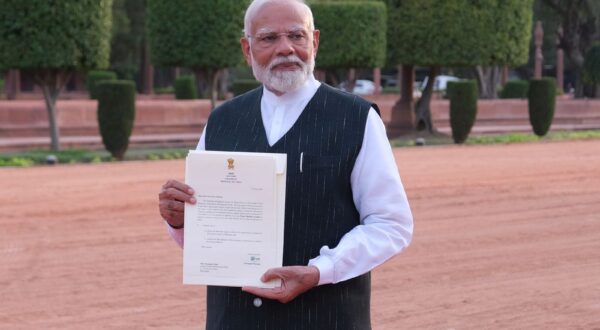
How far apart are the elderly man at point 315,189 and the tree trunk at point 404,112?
27.9m

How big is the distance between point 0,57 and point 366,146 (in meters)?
21.3

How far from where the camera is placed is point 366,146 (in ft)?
11.4

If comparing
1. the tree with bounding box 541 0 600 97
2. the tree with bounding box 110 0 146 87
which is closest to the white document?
the tree with bounding box 110 0 146 87

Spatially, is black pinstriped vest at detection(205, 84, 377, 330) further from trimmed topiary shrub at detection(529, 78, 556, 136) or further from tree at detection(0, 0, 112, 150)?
trimmed topiary shrub at detection(529, 78, 556, 136)

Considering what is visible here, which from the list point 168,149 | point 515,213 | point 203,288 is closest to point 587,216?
point 515,213

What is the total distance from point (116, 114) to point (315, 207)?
19.8 meters

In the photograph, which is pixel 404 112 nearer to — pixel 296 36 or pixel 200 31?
pixel 200 31

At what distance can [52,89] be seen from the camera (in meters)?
24.6

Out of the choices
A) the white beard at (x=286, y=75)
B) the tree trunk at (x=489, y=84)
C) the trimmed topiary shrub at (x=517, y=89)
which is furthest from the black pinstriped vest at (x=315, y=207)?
the tree trunk at (x=489, y=84)

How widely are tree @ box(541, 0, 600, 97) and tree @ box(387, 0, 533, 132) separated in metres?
16.7

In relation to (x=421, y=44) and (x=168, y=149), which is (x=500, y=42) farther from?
(x=168, y=149)

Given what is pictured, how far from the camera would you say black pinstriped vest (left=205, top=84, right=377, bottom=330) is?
136 inches

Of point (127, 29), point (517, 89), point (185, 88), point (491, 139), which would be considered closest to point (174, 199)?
point (491, 139)

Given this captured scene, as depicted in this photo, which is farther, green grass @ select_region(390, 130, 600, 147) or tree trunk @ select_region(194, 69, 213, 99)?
tree trunk @ select_region(194, 69, 213, 99)
